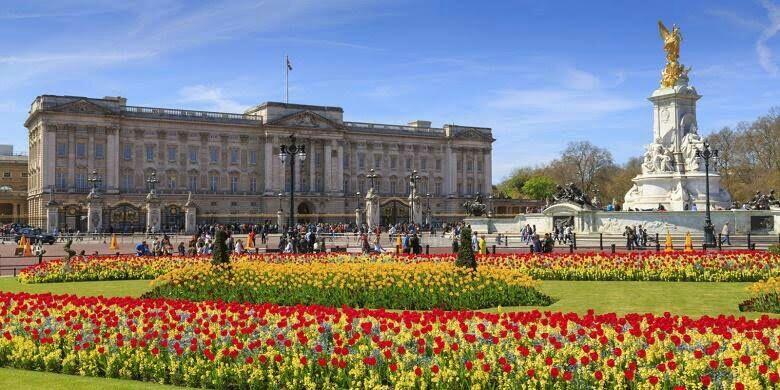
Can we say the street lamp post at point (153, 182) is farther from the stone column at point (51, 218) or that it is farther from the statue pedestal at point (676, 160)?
the statue pedestal at point (676, 160)

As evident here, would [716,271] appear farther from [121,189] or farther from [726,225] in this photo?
[121,189]

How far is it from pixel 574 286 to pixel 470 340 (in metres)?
11.2

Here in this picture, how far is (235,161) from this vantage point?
85.8 metres

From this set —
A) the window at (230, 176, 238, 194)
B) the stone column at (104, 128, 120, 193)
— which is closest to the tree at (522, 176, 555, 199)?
the window at (230, 176, 238, 194)

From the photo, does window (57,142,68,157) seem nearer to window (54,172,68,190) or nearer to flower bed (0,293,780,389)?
window (54,172,68,190)

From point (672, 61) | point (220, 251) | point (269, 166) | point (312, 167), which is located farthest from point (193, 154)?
point (220, 251)

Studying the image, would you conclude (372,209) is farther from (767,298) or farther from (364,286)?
(767,298)

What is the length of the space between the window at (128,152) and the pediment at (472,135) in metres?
40.4

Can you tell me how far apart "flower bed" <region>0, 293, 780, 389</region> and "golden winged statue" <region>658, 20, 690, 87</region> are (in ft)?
115

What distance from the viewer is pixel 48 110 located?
73.9 meters

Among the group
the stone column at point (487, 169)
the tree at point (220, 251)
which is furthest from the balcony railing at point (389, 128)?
the tree at point (220, 251)

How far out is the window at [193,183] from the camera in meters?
83.1

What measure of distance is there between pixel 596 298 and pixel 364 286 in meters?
4.93

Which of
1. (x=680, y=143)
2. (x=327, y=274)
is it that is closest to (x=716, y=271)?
(x=327, y=274)
